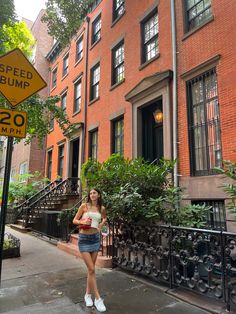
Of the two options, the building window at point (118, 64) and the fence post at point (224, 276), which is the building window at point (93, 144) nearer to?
the building window at point (118, 64)

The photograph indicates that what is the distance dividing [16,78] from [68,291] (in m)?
3.53

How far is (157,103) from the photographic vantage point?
10445mm

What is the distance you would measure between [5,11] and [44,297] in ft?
30.6

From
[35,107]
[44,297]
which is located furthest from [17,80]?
[35,107]

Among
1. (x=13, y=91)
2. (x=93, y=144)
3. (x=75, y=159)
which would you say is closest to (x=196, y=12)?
(x=13, y=91)

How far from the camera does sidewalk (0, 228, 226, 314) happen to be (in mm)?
4000

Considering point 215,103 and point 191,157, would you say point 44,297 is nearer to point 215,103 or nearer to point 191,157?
point 191,157

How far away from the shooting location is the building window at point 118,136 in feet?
39.3

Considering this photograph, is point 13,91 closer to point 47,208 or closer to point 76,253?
point 76,253

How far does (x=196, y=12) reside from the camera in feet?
29.9

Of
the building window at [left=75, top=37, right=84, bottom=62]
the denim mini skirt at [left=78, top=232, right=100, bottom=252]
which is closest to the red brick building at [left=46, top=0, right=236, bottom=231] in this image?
the building window at [left=75, top=37, right=84, bottom=62]

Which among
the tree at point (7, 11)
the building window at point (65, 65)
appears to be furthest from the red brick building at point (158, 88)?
the tree at point (7, 11)

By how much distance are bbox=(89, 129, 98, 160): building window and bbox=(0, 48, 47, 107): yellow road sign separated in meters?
9.93

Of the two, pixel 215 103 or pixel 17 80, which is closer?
pixel 17 80
